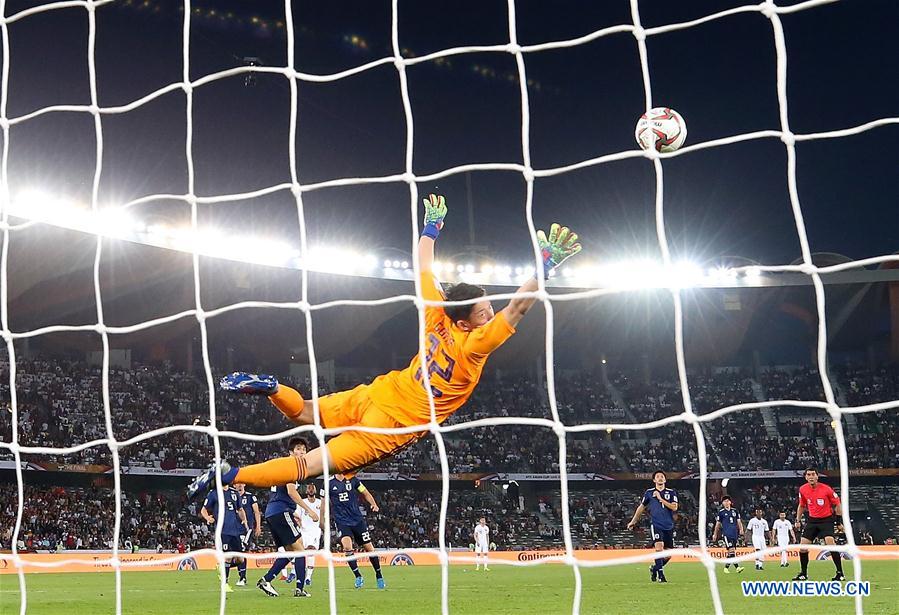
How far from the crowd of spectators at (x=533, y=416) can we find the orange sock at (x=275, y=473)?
20833mm

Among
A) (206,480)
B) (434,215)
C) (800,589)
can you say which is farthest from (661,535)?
(434,215)

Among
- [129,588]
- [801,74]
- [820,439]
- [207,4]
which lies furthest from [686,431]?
[129,588]

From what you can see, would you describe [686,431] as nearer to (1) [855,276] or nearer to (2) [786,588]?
(1) [855,276]

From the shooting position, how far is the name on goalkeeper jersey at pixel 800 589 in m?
9.94

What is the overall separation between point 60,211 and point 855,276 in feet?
83.1

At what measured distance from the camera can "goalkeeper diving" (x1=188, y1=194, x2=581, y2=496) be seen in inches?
205

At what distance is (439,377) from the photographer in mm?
5531

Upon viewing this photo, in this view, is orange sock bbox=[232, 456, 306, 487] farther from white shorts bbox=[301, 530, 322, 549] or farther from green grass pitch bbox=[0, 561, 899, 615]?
white shorts bbox=[301, 530, 322, 549]

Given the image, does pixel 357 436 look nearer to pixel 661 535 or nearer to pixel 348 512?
pixel 348 512

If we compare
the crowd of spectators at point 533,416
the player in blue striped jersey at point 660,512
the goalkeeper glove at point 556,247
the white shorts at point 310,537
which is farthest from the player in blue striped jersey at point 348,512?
the crowd of spectators at point 533,416

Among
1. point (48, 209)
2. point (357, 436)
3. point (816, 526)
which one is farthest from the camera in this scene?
point (48, 209)

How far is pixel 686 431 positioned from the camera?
34.8 m

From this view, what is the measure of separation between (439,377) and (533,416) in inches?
1168

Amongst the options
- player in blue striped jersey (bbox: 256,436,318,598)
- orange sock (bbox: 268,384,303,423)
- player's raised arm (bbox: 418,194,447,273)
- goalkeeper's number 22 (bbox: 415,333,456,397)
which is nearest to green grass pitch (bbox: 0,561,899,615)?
player in blue striped jersey (bbox: 256,436,318,598)
